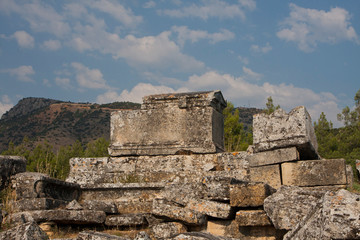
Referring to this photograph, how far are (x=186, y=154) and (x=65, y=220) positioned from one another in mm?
2729

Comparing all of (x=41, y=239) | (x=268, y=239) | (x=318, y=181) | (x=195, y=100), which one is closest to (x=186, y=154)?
(x=195, y=100)

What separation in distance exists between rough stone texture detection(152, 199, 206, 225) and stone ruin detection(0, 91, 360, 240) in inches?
Result: 0.5

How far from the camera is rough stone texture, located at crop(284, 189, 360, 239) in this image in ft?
9.23

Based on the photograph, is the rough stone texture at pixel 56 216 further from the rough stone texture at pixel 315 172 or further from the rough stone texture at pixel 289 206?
the rough stone texture at pixel 315 172

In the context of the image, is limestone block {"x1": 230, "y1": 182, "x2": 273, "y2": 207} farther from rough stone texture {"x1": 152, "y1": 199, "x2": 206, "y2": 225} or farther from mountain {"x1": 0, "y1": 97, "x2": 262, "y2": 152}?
mountain {"x1": 0, "y1": 97, "x2": 262, "y2": 152}

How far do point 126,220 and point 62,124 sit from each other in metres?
51.6

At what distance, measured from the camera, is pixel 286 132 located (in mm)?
6207

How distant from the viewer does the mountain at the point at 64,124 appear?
166ft

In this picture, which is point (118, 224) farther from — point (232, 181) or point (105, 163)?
point (105, 163)

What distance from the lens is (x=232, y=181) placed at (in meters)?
5.31

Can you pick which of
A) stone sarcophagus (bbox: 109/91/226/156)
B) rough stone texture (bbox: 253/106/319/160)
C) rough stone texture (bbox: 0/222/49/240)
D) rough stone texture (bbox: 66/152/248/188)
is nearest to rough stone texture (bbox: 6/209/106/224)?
rough stone texture (bbox: 0/222/49/240)

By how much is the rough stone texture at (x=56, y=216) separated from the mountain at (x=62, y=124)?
42.5 m

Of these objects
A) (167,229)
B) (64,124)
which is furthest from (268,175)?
(64,124)

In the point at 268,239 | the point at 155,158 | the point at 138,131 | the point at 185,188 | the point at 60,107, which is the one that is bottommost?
the point at 268,239
